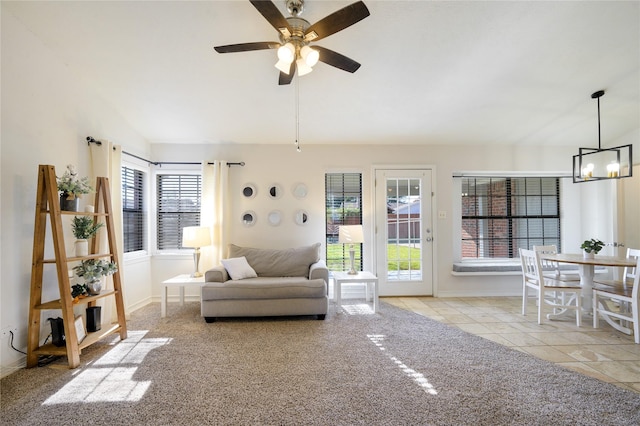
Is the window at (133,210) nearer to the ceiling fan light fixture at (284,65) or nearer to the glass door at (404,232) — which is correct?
the ceiling fan light fixture at (284,65)

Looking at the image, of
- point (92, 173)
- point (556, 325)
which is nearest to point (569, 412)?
point (556, 325)

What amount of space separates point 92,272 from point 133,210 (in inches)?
68.2

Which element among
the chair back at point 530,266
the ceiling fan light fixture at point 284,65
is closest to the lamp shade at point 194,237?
the ceiling fan light fixture at point 284,65

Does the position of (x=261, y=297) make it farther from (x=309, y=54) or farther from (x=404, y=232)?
(x=309, y=54)

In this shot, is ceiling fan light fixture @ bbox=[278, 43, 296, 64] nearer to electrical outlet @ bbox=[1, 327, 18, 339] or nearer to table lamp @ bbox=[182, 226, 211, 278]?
table lamp @ bbox=[182, 226, 211, 278]

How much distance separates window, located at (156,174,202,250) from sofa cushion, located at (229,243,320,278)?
96cm

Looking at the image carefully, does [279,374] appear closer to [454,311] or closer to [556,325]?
[454,311]

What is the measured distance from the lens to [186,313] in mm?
4020

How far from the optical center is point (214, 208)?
14.8 feet

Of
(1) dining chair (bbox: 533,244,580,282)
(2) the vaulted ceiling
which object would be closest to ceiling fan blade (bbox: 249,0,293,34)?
(2) the vaulted ceiling

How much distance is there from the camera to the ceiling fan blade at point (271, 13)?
170 cm

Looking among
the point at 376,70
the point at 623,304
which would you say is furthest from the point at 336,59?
the point at 623,304

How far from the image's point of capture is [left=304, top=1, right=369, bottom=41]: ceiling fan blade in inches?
69.1

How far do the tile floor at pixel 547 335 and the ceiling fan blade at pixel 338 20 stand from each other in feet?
10.3
